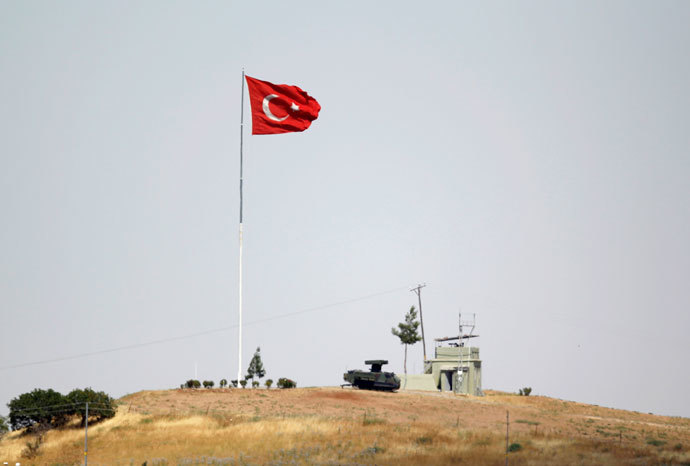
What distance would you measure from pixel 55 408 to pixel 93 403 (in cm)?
289

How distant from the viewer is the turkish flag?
214ft

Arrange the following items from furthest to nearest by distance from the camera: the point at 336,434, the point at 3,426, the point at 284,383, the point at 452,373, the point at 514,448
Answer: the point at 452,373, the point at 284,383, the point at 3,426, the point at 336,434, the point at 514,448

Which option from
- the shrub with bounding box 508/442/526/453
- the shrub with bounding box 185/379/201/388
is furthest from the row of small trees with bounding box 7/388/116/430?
the shrub with bounding box 508/442/526/453

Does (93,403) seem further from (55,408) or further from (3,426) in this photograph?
(3,426)

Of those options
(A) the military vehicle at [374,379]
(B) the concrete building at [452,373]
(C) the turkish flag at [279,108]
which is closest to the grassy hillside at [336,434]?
(A) the military vehicle at [374,379]

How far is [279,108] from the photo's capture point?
6581 centimetres

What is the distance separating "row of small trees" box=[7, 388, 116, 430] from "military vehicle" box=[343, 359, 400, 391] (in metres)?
24.9

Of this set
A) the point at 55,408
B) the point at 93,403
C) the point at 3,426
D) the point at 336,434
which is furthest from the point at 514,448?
the point at 3,426

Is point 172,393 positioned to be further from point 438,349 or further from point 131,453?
→ point 438,349

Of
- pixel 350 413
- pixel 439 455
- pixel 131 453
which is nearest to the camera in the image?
pixel 439 455

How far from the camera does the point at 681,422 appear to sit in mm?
76062

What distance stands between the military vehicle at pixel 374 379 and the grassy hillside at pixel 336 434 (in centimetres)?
450

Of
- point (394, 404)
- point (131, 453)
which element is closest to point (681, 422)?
point (394, 404)

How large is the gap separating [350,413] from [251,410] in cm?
732
